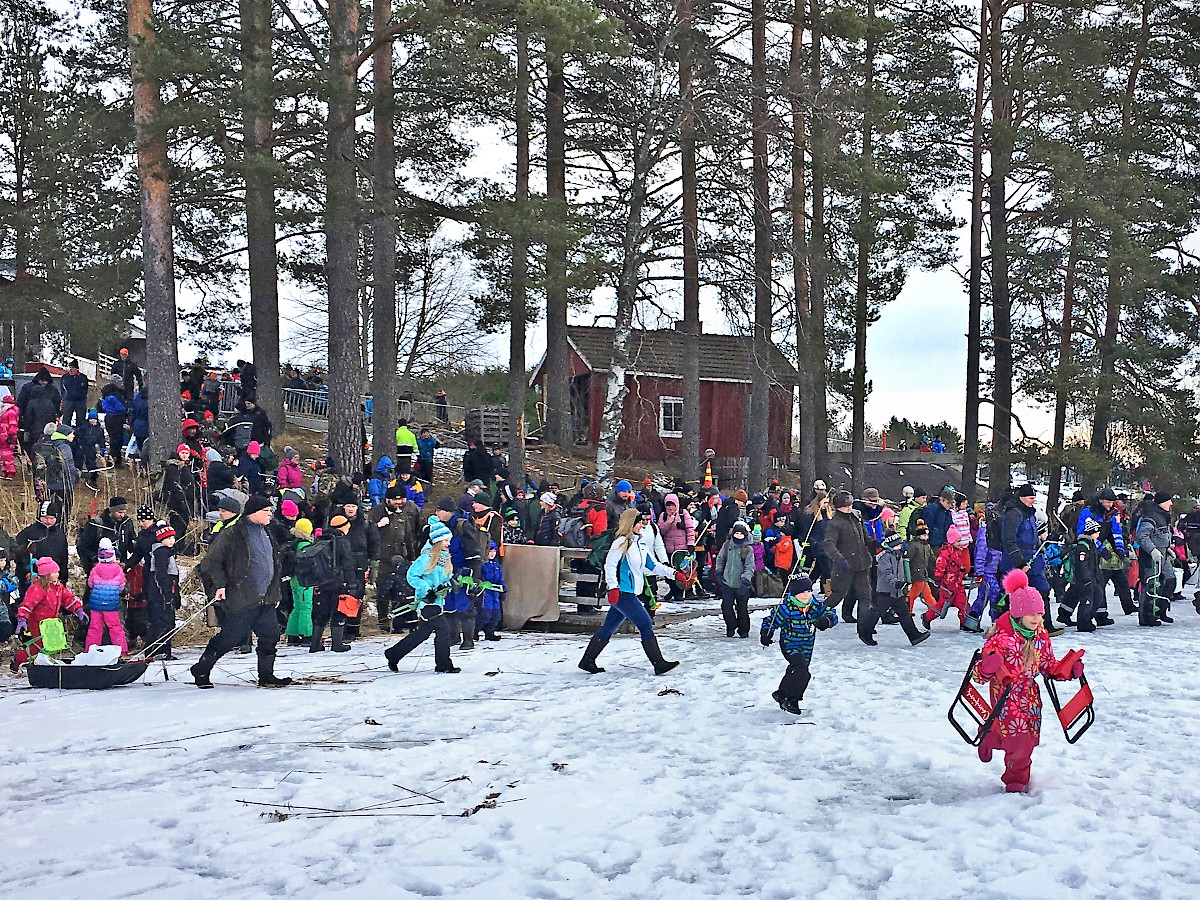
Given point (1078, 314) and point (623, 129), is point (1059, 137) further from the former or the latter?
point (623, 129)

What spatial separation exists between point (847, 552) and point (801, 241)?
14268 millimetres

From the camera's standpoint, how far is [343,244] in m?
21.1

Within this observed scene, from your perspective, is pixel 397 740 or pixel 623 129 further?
pixel 623 129

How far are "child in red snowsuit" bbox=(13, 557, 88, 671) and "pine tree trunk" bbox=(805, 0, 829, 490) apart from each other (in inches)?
609

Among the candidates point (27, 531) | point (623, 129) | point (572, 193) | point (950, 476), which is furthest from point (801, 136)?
point (950, 476)

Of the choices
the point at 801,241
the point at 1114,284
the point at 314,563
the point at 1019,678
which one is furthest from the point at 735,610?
the point at 1114,284

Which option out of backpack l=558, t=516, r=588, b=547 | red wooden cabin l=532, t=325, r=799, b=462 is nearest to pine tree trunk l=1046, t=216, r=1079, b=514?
red wooden cabin l=532, t=325, r=799, b=462

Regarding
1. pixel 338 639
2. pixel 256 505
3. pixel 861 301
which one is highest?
pixel 861 301

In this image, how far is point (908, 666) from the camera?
11.8 metres

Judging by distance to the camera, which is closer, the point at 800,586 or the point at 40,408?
the point at 800,586

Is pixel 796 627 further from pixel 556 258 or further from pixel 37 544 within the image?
pixel 556 258

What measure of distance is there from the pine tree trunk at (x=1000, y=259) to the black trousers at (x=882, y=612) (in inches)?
588

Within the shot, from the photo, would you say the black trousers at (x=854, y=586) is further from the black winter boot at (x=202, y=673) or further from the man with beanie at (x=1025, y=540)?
the black winter boot at (x=202, y=673)

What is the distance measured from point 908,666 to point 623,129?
16.9 metres
